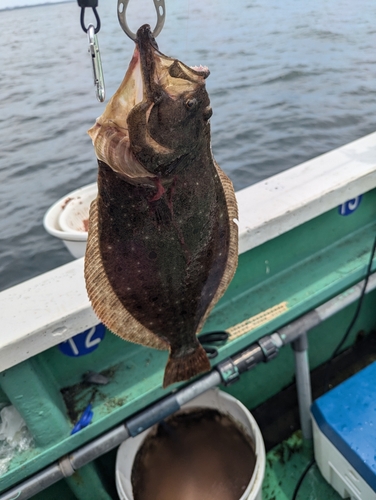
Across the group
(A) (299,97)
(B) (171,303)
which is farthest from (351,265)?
(A) (299,97)

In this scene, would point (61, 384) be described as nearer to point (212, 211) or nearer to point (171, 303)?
point (171, 303)

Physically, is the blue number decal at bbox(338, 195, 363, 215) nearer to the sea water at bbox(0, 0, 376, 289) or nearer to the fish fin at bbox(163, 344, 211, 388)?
the fish fin at bbox(163, 344, 211, 388)

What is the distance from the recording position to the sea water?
28.6 ft

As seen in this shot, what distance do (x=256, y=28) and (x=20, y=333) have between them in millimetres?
19374

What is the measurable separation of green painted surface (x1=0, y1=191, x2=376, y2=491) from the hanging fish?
0.63 meters

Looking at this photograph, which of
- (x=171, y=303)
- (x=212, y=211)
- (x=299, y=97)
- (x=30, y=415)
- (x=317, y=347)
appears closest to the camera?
(x=212, y=211)

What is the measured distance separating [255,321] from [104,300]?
132 cm

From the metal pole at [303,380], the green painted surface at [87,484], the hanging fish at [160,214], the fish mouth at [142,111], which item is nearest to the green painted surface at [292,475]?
the metal pole at [303,380]

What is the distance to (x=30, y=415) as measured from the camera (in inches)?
81.4

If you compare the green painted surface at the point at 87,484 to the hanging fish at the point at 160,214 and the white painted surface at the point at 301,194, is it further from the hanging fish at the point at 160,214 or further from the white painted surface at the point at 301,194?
the white painted surface at the point at 301,194

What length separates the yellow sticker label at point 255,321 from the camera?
2578 mm

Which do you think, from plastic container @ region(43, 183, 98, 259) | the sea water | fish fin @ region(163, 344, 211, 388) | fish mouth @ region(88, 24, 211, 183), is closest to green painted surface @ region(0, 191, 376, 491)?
fish fin @ region(163, 344, 211, 388)

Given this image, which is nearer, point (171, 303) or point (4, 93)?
point (171, 303)

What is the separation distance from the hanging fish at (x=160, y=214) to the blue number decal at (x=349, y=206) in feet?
5.48
